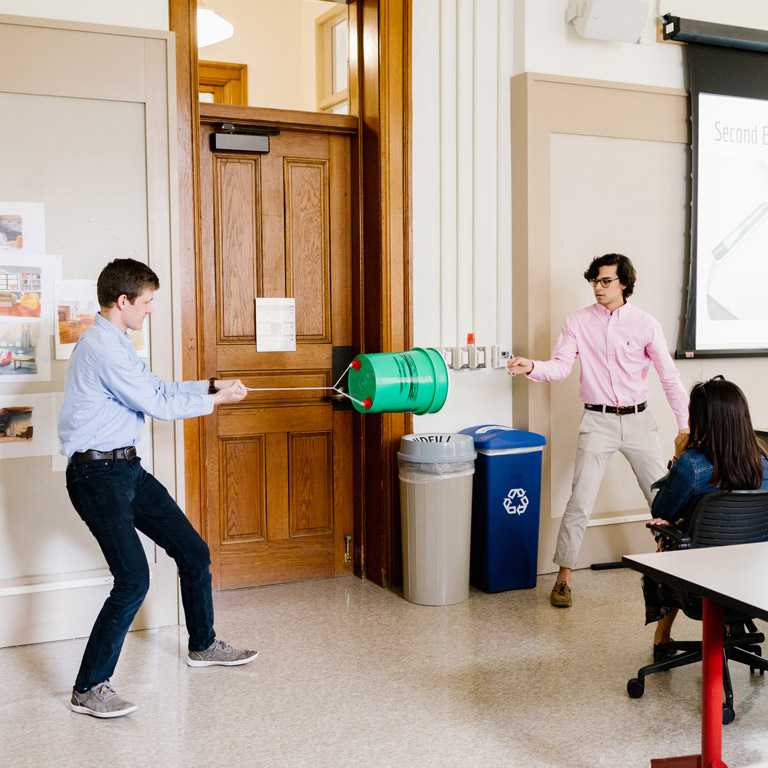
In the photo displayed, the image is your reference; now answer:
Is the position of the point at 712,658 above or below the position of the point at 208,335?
below

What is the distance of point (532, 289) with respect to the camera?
15.6 ft

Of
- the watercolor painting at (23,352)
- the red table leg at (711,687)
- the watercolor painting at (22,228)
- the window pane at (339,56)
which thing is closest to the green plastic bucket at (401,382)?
the watercolor painting at (23,352)

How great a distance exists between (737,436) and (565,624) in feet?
4.84

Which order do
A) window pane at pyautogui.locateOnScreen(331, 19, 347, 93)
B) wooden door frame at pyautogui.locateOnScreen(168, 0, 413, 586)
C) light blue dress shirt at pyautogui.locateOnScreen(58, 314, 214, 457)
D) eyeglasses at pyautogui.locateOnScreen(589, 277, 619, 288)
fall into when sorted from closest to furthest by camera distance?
light blue dress shirt at pyautogui.locateOnScreen(58, 314, 214, 457)
wooden door frame at pyautogui.locateOnScreen(168, 0, 413, 586)
eyeglasses at pyautogui.locateOnScreen(589, 277, 619, 288)
window pane at pyautogui.locateOnScreen(331, 19, 347, 93)

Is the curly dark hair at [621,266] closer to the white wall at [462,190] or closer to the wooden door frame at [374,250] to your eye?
the white wall at [462,190]

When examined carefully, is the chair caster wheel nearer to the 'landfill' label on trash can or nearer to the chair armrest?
the chair armrest

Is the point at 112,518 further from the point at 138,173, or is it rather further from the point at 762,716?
the point at 762,716

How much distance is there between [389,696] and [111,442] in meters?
1.41

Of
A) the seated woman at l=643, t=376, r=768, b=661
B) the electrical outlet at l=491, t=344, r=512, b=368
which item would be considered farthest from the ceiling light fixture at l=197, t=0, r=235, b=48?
the seated woman at l=643, t=376, r=768, b=661

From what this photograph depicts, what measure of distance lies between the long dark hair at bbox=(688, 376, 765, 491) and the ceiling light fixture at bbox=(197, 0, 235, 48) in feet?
10.2

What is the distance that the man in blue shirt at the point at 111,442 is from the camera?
3.07 meters

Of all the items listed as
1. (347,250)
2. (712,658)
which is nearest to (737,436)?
(712,658)

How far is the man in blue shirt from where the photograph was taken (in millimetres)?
3072

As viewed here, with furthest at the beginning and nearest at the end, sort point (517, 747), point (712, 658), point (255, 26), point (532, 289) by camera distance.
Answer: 1. point (255, 26)
2. point (532, 289)
3. point (517, 747)
4. point (712, 658)
